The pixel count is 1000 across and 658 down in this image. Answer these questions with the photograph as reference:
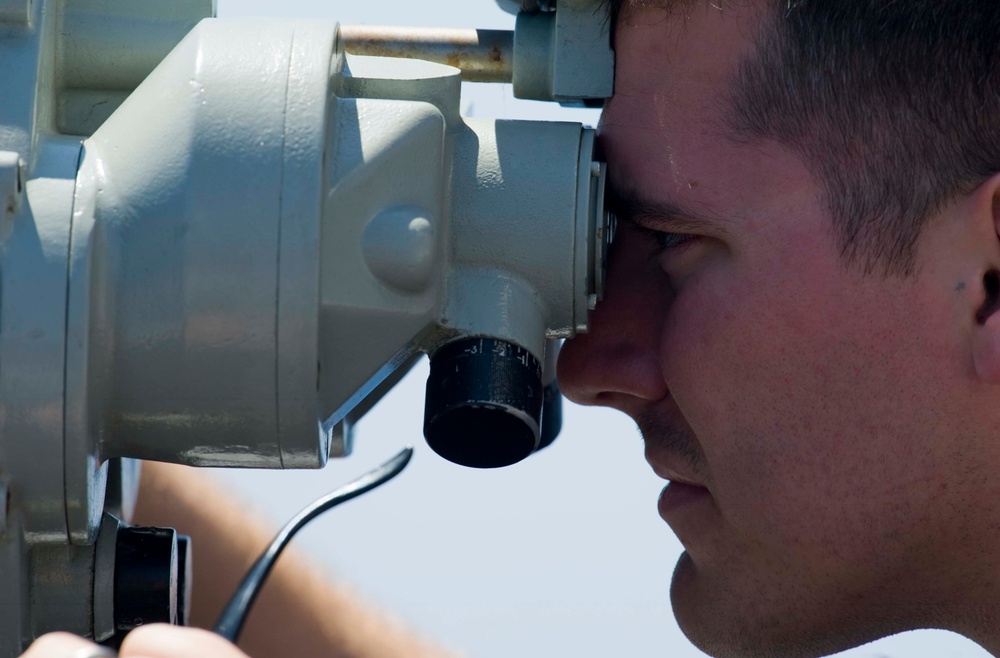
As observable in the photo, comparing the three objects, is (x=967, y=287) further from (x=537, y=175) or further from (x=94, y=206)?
(x=94, y=206)

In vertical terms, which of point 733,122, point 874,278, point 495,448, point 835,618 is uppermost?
point 733,122

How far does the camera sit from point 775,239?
3.73 feet

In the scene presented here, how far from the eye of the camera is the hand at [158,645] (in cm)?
78

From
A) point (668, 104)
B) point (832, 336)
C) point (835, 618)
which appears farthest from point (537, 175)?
point (835, 618)

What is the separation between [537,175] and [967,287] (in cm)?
41

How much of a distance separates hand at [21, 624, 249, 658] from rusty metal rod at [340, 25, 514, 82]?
2.02 feet

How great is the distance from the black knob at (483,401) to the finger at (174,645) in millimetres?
288

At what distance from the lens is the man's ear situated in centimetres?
109

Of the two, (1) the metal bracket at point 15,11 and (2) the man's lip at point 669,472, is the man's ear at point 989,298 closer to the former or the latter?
(2) the man's lip at point 669,472

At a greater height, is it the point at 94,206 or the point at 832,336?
the point at 94,206

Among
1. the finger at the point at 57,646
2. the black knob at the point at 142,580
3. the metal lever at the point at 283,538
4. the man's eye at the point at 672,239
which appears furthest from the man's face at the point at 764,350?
the finger at the point at 57,646

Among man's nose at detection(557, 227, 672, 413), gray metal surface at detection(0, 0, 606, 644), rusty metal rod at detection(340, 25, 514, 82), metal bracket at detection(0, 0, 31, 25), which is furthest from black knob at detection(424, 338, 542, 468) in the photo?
metal bracket at detection(0, 0, 31, 25)

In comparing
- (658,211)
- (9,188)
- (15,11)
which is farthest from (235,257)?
(658,211)

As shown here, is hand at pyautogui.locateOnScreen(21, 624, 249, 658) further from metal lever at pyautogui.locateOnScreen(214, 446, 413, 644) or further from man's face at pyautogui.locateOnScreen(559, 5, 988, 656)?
man's face at pyautogui.locateOnScreen(559, 5, 988, 656)
